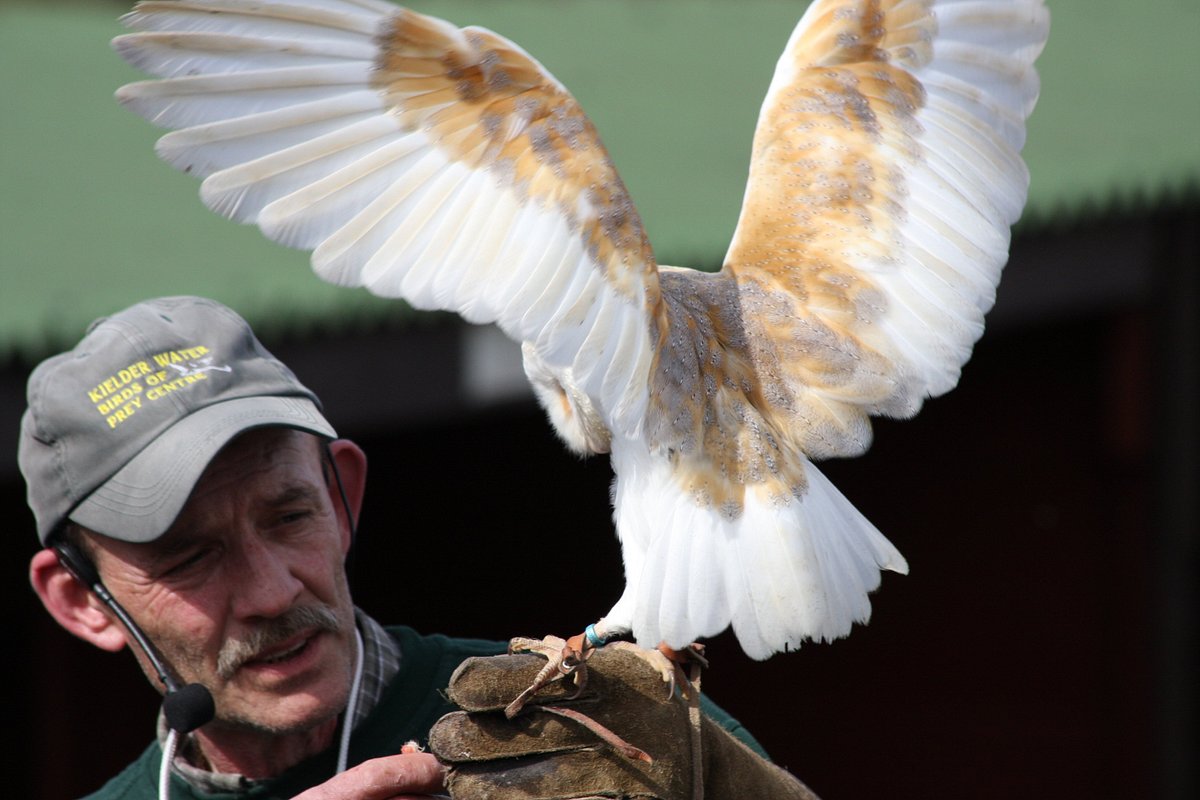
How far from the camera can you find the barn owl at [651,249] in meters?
1.55

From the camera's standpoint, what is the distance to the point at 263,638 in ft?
5.68

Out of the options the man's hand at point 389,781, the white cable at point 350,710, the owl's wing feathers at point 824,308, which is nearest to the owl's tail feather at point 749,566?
the owl's wing feathers at point 824,308

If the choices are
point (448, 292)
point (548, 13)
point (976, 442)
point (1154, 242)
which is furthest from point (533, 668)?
point (548, 13)

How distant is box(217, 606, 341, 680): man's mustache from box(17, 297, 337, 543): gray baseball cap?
18 cm

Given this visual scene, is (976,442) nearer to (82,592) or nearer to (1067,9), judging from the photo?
(1067,9)

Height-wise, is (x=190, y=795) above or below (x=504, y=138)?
below

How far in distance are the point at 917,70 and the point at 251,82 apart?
1082 mm

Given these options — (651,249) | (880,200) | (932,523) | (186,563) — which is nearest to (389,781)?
(186,563)

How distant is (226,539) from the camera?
1774 mm

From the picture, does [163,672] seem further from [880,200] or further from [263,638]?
[880,200]

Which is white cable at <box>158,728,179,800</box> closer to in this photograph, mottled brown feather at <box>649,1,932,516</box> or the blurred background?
mottled brown feather at <box>649,1,932,516</box>

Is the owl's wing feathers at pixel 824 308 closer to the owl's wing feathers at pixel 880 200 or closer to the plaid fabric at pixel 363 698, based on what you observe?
the owl's wing feathers at pixel 880 200

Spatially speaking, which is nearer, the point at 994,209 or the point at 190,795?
the point at 190,795

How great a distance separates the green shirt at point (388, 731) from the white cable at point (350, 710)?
0.12ft
